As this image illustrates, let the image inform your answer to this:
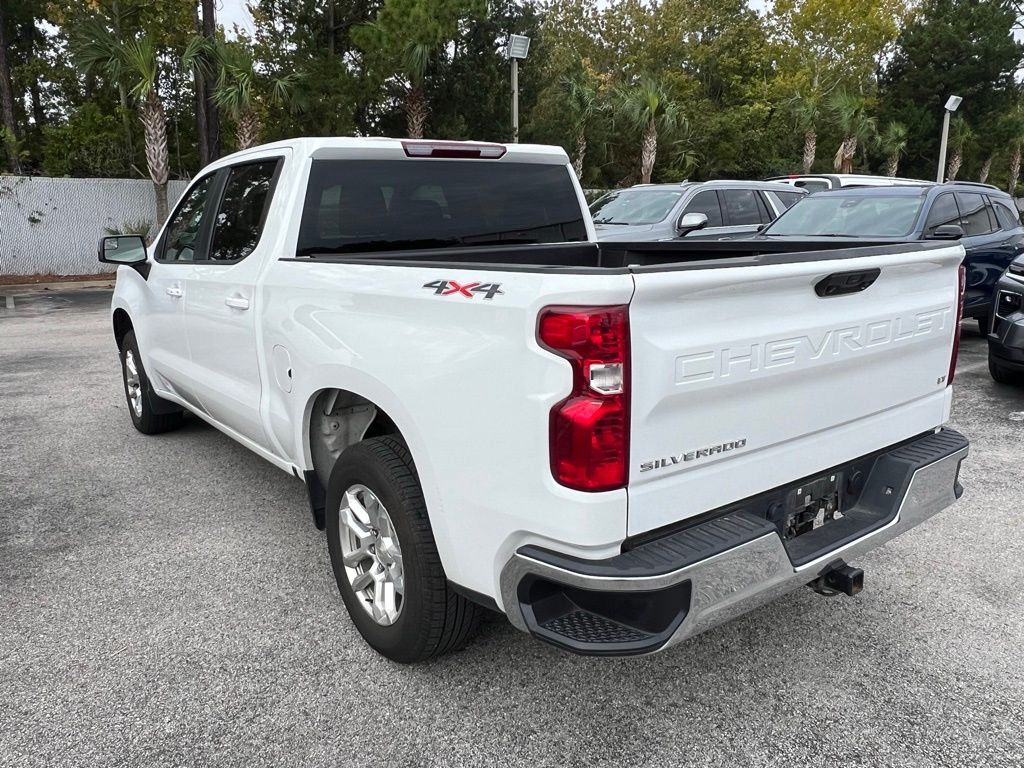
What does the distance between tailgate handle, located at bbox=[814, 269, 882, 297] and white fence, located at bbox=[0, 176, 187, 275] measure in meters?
19.5

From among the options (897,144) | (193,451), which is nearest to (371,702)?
(193,451)

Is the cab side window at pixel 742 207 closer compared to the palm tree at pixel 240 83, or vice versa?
the cab side window at pixel 742 207

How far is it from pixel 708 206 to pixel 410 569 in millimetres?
9401

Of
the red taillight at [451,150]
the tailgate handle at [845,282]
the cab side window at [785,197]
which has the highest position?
the red taillight at [451,150]

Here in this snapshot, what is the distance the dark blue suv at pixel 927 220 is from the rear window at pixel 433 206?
15.8ft

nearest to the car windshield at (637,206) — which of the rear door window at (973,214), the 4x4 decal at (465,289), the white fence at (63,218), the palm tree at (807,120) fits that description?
the rear door window at (973,214)

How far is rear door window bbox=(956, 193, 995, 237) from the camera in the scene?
8.72 metres

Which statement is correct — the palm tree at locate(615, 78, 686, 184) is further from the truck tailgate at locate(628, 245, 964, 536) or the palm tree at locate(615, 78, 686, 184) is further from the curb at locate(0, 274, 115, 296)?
the truck tailgate at locate(628, 245, 964, 536)

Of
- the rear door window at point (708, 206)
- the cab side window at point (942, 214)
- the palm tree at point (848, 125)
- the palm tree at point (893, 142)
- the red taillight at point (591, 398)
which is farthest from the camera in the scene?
the palm tree at point (893, 142)

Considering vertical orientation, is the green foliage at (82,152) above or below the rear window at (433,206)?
above

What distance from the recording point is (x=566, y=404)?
6.68 feet

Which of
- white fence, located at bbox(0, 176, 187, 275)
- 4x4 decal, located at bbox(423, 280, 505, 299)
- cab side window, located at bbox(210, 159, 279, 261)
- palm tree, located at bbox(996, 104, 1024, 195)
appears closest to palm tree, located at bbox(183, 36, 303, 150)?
white fence, located at bbox(0, 176, 187, 275)

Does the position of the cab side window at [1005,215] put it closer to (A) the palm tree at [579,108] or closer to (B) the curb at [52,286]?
(B) the curb at [52,286]

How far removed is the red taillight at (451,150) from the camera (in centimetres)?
368
